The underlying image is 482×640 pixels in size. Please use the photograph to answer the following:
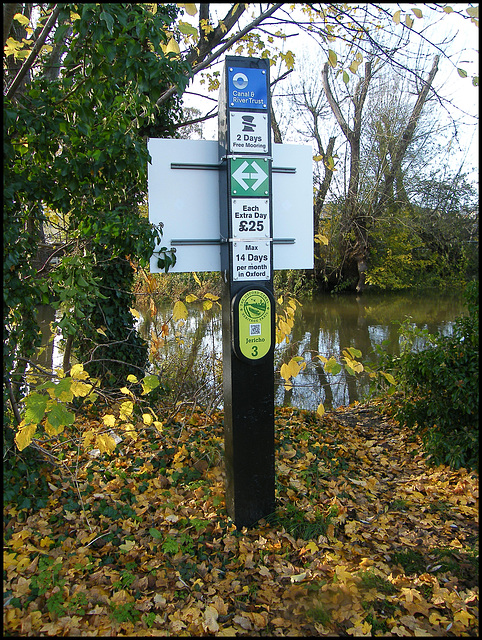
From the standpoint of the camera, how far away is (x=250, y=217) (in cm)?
298

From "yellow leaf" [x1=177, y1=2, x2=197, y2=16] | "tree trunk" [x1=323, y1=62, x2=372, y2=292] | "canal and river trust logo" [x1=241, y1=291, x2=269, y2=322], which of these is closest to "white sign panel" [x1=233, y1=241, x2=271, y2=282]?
"canal and river trust logo" [x1=241, y1=291, x2=269, y2=322]

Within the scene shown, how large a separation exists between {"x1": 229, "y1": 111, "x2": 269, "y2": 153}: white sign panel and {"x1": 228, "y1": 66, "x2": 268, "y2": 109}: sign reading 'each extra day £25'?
0.06 meters

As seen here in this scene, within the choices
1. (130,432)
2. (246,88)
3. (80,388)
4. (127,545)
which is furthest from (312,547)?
(246,88)

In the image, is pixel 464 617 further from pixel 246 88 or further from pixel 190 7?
pixel 190 7

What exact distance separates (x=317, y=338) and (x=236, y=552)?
9481 mm

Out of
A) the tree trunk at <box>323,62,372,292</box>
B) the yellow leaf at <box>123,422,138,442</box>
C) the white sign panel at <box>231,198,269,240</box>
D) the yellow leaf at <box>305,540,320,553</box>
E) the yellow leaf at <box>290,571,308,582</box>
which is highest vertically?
the tree trunk at <box>323,62,372,292</box>

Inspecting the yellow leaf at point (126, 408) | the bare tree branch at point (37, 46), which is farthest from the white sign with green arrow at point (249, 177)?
the yellow leaf at point (126, 408)

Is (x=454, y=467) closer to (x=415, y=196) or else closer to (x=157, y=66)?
(x=157, y=66)

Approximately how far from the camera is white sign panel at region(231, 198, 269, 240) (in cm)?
294

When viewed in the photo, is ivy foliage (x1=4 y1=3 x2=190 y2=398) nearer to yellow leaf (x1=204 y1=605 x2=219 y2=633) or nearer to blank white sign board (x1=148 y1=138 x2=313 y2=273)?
blank white sign board (x1=148 y1=138 x2=313 y2=273)

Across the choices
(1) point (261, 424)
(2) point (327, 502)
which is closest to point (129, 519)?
(1) point (261, 424)

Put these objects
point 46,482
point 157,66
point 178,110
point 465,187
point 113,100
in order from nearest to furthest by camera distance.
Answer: point 157,66
point 113,100
point 46,482
point 178,110
point 465,187

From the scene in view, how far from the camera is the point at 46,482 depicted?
353 cm

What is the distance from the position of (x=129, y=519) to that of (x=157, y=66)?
2771 millimetres
